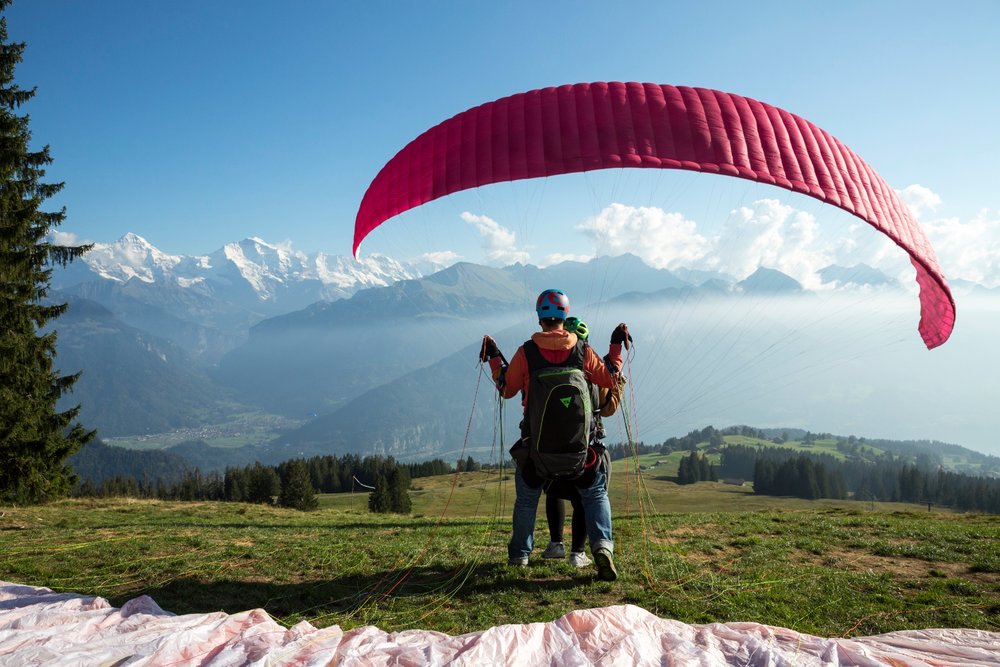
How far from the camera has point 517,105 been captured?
305 inches

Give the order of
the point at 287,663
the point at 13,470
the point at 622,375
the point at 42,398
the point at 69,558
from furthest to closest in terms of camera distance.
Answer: the point at 42,398
the point at 13,470
the point at 69,558
the point at 622,375
the point at 287,663

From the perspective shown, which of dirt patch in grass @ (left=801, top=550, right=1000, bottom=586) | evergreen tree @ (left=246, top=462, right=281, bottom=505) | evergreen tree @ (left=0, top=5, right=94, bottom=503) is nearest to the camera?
dirt patch in grass @ (left=801, top=550, right=1000, bottom=586)

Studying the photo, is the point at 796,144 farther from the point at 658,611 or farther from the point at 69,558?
the point at 69,558

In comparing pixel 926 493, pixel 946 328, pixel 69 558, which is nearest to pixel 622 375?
pixel 946 328

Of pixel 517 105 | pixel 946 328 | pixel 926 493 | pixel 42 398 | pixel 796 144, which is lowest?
pixel 926 493

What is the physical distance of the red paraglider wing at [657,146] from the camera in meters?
6.88

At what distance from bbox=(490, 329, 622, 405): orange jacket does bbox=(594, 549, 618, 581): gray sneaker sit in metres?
1.76

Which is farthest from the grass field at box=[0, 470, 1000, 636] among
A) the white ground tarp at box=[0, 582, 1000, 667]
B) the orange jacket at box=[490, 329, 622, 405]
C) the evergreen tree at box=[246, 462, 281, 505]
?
the evergreen tree at box=[246, 462, 281, 505]

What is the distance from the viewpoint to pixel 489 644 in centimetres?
380

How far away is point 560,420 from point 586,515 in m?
1.24

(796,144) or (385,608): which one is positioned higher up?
(796,144)

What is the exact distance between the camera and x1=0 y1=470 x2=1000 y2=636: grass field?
15.9 feet

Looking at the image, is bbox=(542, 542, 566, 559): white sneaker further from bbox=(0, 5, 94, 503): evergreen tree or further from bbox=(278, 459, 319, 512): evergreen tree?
bbox=(278, 459, 319, 512): evergreen tree

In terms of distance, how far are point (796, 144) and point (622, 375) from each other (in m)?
4.18
